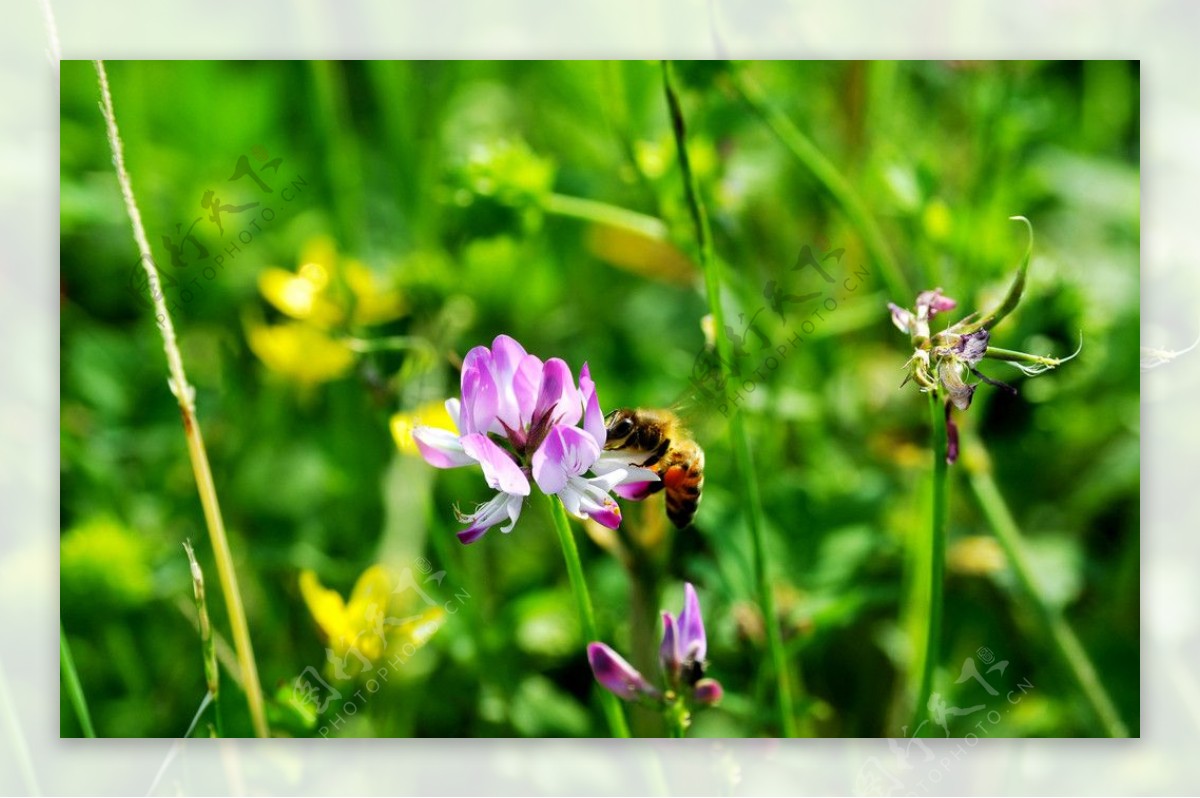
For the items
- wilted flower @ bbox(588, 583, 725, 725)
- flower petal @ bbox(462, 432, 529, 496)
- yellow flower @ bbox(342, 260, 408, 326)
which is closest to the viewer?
flower petal @ bbox(462, 432, 529, 496)

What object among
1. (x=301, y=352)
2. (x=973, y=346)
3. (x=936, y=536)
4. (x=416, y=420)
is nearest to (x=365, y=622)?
(x=416, y=420)

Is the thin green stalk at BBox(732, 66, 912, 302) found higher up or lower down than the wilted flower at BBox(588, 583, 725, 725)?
higher up

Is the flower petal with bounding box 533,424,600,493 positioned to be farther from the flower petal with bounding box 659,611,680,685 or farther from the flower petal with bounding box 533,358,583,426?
the flower petal with bounding box 659,611,680,685

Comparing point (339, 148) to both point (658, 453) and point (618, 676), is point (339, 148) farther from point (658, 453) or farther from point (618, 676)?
point (618, 676)

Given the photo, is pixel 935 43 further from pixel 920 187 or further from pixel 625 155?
pixel 625 155

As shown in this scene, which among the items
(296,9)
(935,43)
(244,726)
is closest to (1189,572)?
→ (935,43)

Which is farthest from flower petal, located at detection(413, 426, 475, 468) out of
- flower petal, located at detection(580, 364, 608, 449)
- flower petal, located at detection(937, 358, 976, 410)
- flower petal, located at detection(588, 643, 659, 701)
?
flower petal, located at detection(937, 358, 976, 410)

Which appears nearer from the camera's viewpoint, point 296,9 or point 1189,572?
point 1189,572
